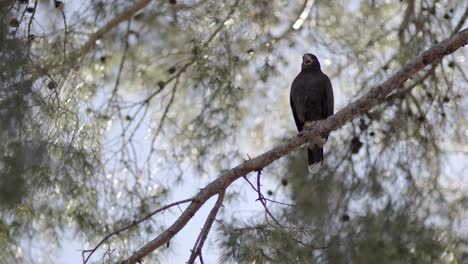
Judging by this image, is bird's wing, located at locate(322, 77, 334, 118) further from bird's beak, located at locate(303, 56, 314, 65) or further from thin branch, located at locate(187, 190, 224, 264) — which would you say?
thin branch, located at locate(187, 190, 224, 264)

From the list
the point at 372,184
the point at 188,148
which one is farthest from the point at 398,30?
the point at 188,148

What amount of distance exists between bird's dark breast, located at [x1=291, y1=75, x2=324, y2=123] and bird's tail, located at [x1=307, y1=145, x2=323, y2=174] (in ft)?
1.23

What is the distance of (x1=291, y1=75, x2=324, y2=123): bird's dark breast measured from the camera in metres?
4.41

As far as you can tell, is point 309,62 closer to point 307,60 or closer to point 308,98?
point 307,60

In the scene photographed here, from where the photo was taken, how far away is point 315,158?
4125 mm

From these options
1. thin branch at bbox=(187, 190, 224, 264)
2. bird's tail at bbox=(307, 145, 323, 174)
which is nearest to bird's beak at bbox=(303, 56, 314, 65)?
bird's tail at bbox=(307, 145, 323, 174)

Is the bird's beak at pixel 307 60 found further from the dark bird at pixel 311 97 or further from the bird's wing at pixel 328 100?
the bird's wing at pixel 328 100

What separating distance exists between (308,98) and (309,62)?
0.23 metres

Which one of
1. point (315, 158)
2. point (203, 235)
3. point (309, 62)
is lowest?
point (203, 235)

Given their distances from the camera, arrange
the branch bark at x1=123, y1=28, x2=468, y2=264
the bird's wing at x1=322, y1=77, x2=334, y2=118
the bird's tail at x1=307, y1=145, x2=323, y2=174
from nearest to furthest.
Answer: the branch bark at x1=123, y1=28, x2=468, y2=264 < the bird's tail at x1=307, y1=145, x2=323, y2=174 < the bird's wing at x1=322, y1=77, x2=334, y2=118

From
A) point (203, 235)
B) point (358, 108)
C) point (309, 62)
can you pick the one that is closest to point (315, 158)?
point (309, 62)

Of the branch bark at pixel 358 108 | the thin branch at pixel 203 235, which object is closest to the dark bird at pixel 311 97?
the branch bark at pixel 358 108

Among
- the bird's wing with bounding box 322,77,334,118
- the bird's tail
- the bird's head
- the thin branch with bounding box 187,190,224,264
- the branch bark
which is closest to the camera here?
the thin branch with bounding box 187,190,224,264

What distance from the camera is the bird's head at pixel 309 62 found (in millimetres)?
4520
